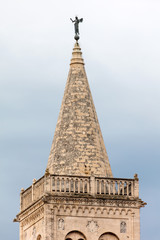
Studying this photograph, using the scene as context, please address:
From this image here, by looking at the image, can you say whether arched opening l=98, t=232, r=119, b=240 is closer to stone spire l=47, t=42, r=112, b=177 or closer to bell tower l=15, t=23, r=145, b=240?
bell tower l=15, t=23, r=145, b=240

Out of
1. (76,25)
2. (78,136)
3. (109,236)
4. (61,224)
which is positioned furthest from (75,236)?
(76,25)

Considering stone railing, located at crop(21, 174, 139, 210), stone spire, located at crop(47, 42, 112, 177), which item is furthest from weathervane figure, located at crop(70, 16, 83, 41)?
stone railing, located at crop(21, 174, 139, 210)

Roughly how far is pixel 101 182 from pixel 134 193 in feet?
4.82

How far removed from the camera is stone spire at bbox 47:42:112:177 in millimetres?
57938

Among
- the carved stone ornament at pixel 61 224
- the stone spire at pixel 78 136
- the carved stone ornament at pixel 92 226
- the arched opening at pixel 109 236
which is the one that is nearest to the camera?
the carved stone ornament at pixel 61 224

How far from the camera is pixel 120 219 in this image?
57.5 meters

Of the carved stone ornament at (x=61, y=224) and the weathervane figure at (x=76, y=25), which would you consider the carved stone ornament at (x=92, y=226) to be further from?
the weathervane figure at (x=76, y=25)

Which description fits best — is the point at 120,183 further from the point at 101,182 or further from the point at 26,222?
the point at 26,222

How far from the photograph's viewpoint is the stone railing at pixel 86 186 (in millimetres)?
57000

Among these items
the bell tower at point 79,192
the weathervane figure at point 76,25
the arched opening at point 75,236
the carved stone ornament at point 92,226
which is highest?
the weathervane figure at point 76,25

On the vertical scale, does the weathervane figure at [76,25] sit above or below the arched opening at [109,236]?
above

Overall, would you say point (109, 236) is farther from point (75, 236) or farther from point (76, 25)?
point (76, 25)

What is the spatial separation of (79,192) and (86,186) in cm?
42

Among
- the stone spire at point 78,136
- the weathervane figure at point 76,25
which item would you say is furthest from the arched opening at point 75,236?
the weathervane figure at point 76,25
